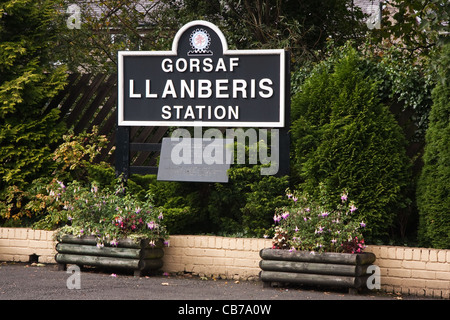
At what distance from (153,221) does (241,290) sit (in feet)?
4.51

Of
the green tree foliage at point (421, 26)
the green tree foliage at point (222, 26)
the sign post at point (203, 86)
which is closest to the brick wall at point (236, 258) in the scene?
the sign post at point (203, 86)

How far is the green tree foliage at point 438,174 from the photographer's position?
734cm

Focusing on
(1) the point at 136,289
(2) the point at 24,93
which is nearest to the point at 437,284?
(1) the point at 136,289

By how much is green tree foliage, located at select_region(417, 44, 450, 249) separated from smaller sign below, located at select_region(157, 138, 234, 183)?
7.74 ft

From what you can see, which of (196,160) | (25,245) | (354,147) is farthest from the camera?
(25,245)

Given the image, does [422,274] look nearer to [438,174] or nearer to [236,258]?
[438,174]

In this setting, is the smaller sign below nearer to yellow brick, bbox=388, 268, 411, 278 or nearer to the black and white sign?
the black and white sign

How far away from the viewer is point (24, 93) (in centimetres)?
959

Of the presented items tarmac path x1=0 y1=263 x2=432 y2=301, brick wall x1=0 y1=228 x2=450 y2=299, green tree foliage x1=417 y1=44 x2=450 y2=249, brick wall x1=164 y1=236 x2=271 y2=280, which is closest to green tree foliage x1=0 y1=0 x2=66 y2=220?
brick wall x1=0 y1=228 x2=450 y2=299

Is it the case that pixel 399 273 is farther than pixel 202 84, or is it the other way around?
pixel 202 84

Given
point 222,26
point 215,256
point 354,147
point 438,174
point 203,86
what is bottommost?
point 215,256

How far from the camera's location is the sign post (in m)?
8.38

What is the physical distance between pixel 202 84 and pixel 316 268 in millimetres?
2908

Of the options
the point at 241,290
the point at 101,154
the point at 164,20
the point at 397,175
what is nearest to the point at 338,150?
the point at 397,175
